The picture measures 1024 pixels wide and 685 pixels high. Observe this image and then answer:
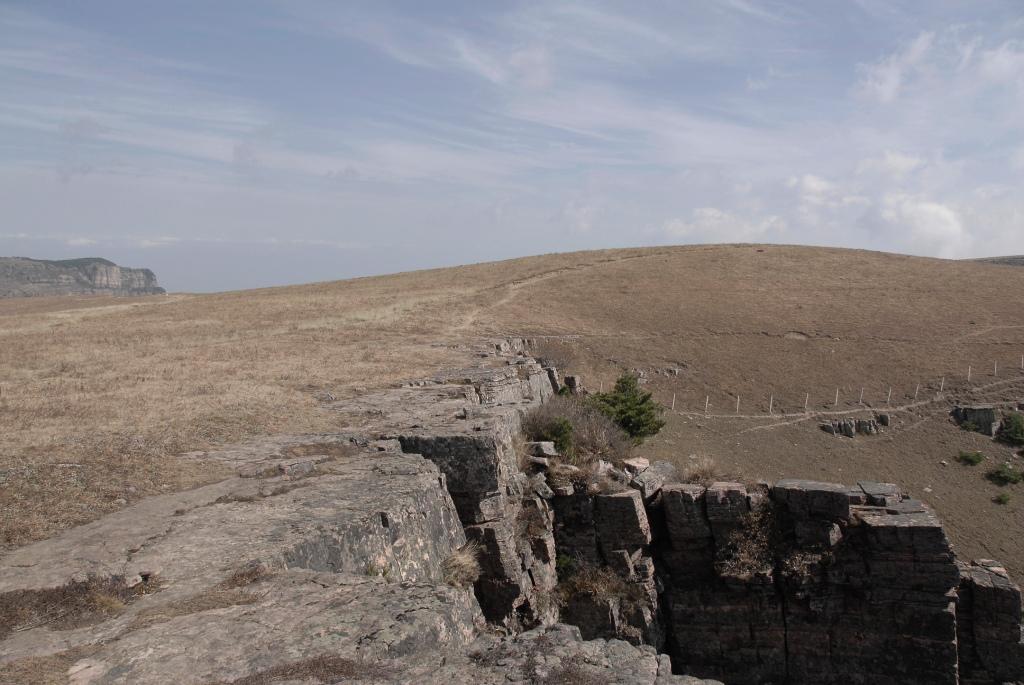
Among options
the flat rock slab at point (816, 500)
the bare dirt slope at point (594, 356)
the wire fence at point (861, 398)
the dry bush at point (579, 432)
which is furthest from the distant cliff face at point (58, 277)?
the flat rock slab at point (816, 500)

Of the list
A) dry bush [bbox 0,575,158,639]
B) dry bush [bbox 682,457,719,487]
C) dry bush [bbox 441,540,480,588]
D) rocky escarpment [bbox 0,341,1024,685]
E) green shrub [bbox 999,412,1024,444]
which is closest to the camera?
rocky escarpment [bbox 0,341,1024,685]

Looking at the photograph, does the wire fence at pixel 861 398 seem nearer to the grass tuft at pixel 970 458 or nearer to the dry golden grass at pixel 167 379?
the grass tuft at pixel 970 458

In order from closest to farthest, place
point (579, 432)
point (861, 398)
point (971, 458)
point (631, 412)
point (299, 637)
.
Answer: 1. point (299, 637)
2. point (579, 432)
3. point (631, 412)
4. point (971, 458)
5. point (861, 398)

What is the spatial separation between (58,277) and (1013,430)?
7806 inches

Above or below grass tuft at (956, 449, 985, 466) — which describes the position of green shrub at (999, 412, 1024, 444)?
above

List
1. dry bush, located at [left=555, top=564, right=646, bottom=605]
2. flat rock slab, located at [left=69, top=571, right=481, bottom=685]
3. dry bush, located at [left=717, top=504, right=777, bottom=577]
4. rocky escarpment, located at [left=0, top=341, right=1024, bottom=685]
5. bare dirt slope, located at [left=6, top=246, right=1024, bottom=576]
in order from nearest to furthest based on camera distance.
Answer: flat rock slab, located at [left=69, top=571, right=481, bottom=685]
rocky escarpment, located at [left=0, top=341, right=1024, bottom=685]
bare dirt slope, located at [left=6, top=246, right=1024, bottom=576]
dry bush, located at [left=555, top=564, right=646, bottom=605]
dry bush, located at [left=717, top=504, right=777, bottom=577]

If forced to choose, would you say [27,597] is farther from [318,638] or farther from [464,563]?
[464,563]

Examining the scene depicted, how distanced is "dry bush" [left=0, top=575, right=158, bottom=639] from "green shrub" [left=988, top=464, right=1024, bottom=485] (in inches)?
1098

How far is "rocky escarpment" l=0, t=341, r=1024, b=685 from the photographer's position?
5.01 meters

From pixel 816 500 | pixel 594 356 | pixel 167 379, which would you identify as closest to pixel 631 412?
pixel 816 500

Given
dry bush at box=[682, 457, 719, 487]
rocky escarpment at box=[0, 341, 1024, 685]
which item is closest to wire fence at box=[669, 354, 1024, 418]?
dry bush at box=[682, 457, 719, 487]

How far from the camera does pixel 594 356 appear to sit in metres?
34.9

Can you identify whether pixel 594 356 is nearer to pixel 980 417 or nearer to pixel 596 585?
pixel 980 417

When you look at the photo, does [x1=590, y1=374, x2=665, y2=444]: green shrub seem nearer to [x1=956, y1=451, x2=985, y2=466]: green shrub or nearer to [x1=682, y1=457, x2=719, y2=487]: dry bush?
[x1=682, y1=457, x2=719, y2=487]: dry bush
